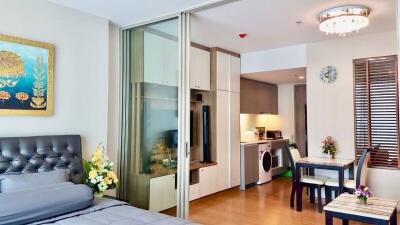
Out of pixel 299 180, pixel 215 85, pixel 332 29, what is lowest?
pixel 299 180

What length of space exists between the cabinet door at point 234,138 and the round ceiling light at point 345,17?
2374 millimetres

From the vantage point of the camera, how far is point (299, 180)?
440 cm

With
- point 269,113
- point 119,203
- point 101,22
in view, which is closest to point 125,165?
point 119,203

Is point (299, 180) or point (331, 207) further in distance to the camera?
point (299, 180)

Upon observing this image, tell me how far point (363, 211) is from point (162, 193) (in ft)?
7.08

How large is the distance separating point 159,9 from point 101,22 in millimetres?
824

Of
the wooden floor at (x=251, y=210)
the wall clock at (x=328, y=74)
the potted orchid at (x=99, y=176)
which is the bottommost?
the wooden floor at (x=251, y=210)

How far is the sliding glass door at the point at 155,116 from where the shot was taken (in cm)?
348

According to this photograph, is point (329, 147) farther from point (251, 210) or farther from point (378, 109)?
point (251, 210)

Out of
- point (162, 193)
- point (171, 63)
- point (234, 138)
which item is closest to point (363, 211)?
point (162, 193)

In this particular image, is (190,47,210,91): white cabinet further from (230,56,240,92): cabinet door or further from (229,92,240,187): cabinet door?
(229,92,240,187): cabinet door

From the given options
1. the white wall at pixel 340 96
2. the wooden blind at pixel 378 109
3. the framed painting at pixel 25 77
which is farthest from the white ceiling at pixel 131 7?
the wooden blind at pixel 378 109

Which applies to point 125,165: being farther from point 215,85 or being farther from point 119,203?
point 215,85

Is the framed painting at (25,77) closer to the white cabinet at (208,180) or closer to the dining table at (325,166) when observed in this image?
the white cabinet at (208,180)
